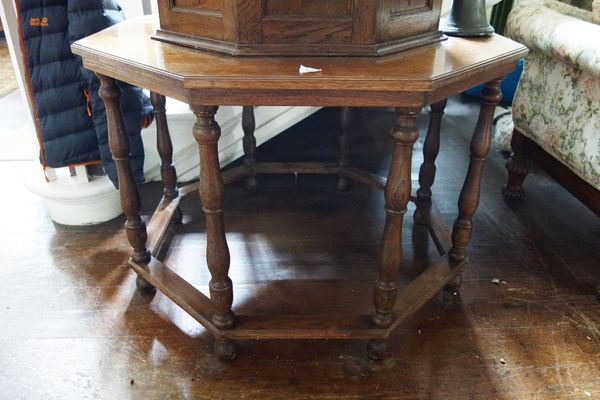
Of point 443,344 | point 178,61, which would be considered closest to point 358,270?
point 443,344

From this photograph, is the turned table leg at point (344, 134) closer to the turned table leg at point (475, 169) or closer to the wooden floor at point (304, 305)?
the wooden floor at point (304, 305)

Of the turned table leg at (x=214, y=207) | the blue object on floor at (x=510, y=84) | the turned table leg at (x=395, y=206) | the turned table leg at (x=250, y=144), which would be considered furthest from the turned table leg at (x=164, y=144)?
the blue object on floor at (x=510, y=84)

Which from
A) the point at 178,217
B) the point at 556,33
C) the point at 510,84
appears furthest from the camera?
the point at 510,84

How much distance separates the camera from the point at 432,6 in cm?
100

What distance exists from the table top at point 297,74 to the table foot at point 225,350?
50 centimetres

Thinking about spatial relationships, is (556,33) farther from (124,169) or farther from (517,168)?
(124,169)

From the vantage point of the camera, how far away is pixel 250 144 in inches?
65.3

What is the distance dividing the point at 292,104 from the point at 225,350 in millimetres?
533

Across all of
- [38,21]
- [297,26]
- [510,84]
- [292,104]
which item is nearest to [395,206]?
[292,104]

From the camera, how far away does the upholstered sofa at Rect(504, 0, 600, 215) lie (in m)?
1.26

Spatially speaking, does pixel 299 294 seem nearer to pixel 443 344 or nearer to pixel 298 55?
pixel 443 344

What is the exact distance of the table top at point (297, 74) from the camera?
Result: 2.58 feet

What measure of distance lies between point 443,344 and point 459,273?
0.59 ft

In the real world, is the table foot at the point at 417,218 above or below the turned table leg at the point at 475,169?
below
